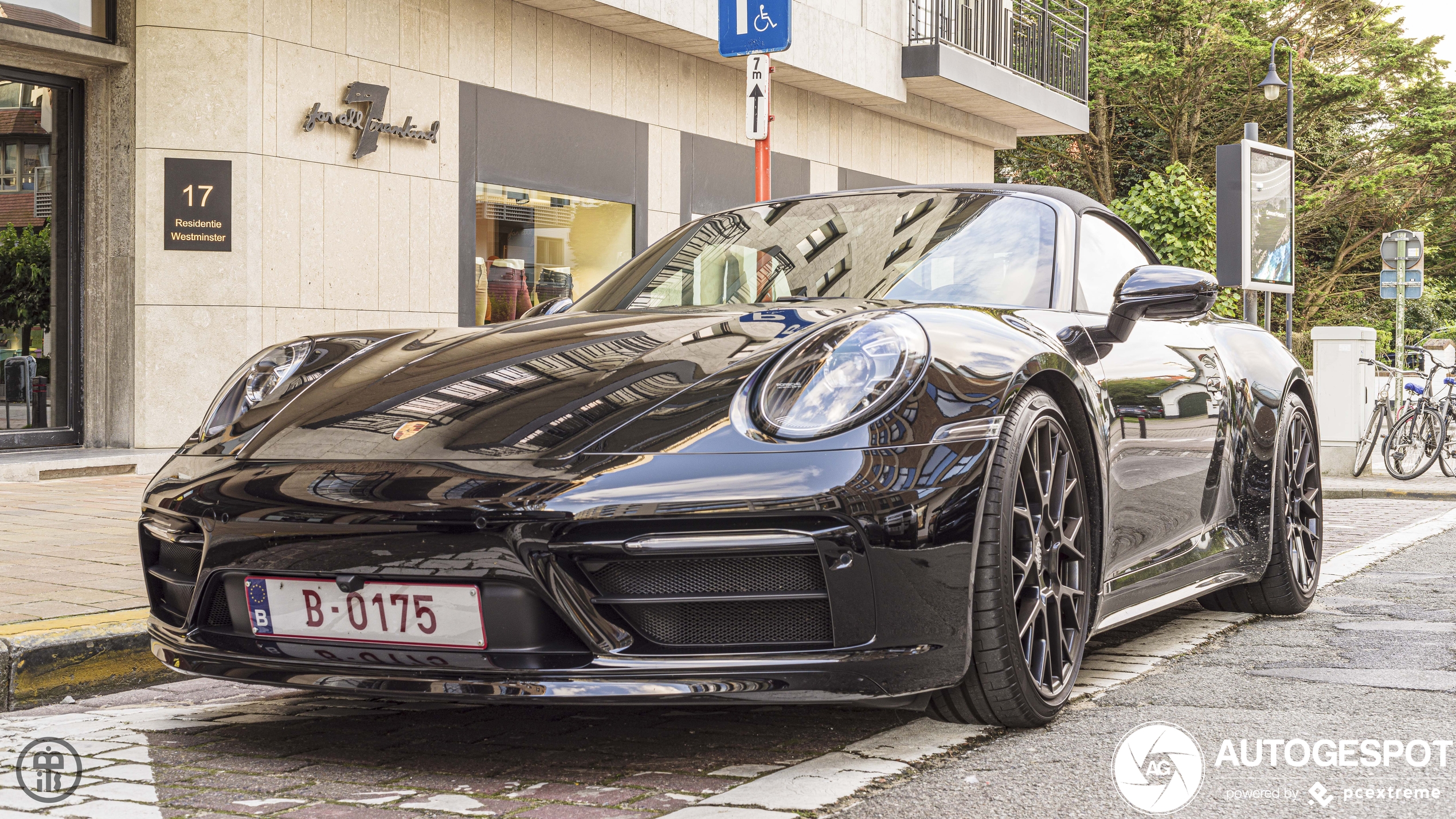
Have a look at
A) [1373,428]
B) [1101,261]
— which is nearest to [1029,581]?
[1101,261]

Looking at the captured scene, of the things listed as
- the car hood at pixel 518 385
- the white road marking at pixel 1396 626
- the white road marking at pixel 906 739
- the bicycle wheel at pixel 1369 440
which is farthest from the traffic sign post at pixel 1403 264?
the car hood at pixel 518 385

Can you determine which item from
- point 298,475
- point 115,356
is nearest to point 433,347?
point 298,475

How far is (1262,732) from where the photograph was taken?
311cm

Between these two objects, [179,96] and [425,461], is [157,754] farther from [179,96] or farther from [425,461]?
[179,96]

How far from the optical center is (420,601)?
260cm

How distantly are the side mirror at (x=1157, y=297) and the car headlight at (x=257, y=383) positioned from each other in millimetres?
1987

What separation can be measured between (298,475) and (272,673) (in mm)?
376

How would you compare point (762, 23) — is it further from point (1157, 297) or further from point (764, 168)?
point (1157, 297)

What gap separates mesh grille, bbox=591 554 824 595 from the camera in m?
2.57

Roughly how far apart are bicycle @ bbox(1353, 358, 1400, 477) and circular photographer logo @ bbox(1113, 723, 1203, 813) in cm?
1106

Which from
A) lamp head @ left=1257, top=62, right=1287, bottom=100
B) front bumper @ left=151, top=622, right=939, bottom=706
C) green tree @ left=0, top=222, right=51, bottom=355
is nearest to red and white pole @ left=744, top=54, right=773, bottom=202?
front bumper @ left=151, top=622, right=939, bottom=706

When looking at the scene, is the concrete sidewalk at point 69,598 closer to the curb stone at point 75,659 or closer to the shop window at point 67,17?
the curb stone at point 75,659

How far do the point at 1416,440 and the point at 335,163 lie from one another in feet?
31.2

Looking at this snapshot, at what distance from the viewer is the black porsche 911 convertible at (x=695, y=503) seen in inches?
101
